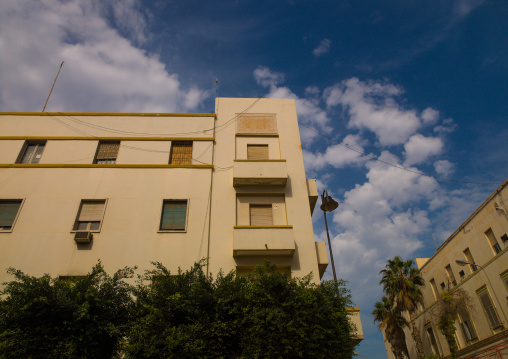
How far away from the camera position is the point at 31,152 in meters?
17.3

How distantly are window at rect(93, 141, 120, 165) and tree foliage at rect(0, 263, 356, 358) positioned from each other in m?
7.79

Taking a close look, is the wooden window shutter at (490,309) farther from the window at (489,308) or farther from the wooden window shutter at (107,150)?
the wooden window shutter at (107,150)

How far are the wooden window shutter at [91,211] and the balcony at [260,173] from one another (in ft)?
20.2

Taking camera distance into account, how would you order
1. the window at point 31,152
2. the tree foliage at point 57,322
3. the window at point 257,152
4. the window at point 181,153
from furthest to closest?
the window at point 257,152 → the window at point 181,153 → the window at point 31,152 → the tree foliage at point 57,322

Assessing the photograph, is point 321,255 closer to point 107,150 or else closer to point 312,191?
point 312,191

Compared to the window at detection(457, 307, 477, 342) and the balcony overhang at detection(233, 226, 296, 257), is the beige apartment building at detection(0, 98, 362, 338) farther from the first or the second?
the window at detection(457, 307, 477, 342)

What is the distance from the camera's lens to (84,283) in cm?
1025

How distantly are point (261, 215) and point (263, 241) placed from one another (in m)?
2.04

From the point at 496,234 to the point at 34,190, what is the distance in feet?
94.5

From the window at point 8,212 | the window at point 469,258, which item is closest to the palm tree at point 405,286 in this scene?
the window at point 469,258

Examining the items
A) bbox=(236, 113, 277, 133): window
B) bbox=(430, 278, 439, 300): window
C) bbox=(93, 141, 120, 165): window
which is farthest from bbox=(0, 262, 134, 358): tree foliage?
bbox=(430, 278, 439, 300): window

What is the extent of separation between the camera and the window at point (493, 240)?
78.3ft

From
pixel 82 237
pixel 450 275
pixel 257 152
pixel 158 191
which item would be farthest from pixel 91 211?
pixel 450 275

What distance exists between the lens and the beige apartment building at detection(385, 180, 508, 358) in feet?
74.8
